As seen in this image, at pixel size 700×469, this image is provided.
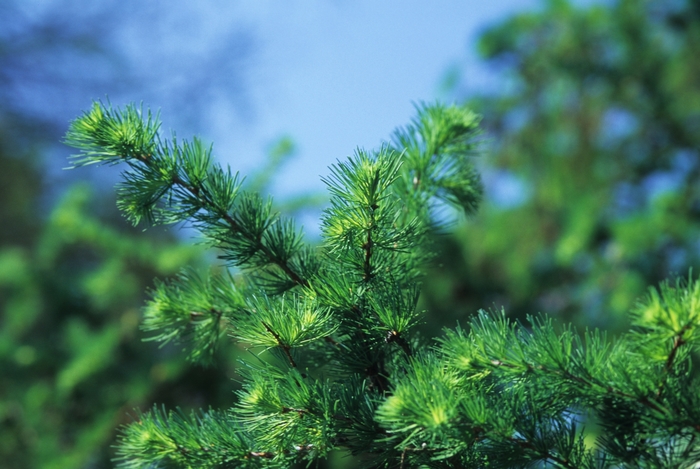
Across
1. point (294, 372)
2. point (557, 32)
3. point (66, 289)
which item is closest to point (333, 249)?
point (294, 372)

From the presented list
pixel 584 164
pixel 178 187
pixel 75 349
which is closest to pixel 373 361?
pixel 178 187

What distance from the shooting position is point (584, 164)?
240 cm

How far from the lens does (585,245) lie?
1.91m

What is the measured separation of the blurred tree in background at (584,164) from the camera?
1851 mm

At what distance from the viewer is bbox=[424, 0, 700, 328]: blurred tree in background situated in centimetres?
185

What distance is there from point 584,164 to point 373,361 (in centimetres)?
208

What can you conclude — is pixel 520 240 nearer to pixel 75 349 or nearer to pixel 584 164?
pixel 584 164

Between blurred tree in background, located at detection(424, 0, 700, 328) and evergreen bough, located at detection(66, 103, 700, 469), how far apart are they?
1.17m

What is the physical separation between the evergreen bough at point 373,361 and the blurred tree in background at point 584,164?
1.17m

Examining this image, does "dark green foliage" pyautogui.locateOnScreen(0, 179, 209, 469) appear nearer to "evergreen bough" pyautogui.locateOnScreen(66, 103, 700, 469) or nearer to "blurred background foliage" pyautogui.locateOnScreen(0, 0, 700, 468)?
"blurred background foliage" pyautogui.locateOnScreen(0, 0, 700, 468)

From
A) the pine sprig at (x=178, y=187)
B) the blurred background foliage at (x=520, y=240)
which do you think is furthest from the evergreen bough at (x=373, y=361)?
the blurred background foliage at (x=520, y=240)

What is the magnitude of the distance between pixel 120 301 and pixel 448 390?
1.76m

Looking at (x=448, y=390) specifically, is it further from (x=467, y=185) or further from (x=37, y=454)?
(x=37, y=454)

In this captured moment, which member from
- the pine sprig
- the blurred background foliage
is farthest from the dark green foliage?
the pine sprig
